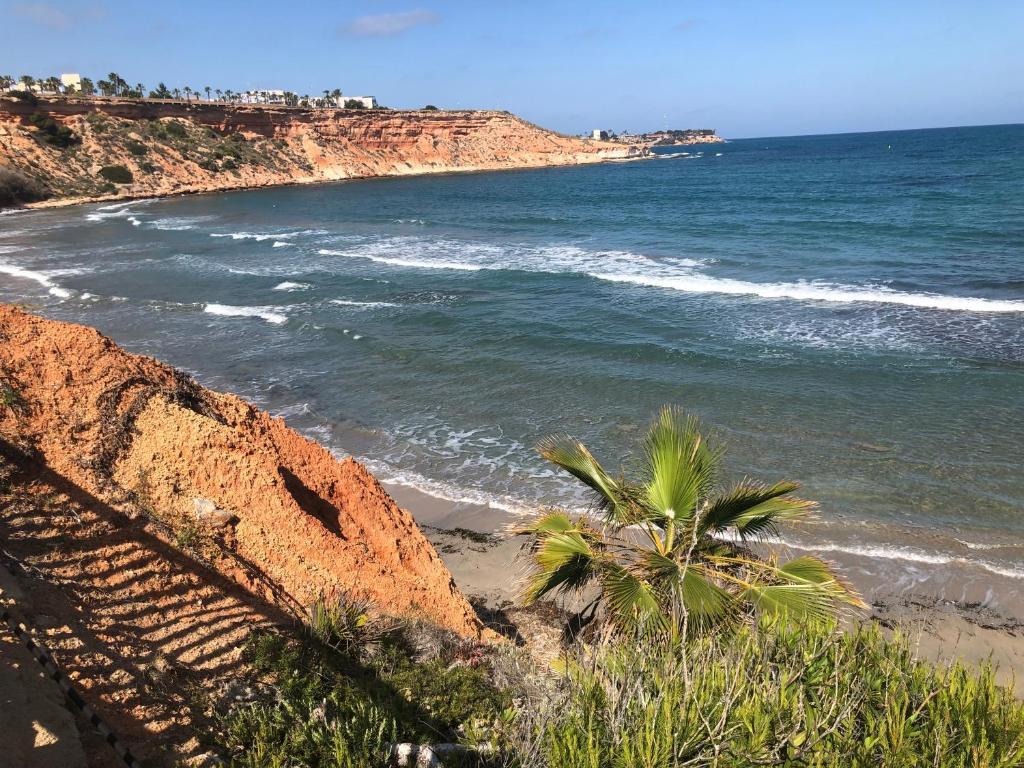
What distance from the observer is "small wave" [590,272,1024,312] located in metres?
24.0

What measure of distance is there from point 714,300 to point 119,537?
2336cm

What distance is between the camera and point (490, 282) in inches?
1209

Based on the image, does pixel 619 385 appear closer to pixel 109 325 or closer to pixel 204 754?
pixel 204 754

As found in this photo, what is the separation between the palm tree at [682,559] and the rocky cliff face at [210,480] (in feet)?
6.83

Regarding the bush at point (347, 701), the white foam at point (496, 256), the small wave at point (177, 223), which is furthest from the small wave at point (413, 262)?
the bush at point (347, 701)

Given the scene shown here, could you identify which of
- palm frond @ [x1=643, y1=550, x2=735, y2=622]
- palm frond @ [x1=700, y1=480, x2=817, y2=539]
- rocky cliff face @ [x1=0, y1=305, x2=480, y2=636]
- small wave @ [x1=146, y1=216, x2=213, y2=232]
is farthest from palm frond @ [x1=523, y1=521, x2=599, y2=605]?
small wave @ [x1=146, y1=216, x2=213, y2=232]

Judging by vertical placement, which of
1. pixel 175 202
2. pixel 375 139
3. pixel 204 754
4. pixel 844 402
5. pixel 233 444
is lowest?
pixel 844 402

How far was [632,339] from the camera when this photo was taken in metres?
22.1

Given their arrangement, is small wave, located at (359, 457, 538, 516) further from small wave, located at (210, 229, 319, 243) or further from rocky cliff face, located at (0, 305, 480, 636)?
small wave, located at (210, 229, 319, 243)

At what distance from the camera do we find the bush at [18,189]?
58.9m

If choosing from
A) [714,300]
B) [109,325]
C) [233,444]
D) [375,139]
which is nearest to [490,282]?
[714,300]

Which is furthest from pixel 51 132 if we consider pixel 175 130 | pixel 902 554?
pixel 902 554

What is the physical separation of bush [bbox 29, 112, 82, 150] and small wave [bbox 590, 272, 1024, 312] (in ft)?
206

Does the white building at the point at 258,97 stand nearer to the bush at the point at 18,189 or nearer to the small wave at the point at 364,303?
the bush at the point at 18,189
